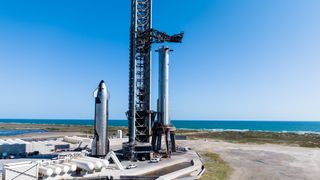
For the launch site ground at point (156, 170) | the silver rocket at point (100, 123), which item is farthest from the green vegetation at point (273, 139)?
the silver rocket at point (100, 123)

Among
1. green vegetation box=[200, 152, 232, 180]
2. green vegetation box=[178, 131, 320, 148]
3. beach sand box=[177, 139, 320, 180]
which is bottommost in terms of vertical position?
green vegetation box=[178, 131, 320, 148]

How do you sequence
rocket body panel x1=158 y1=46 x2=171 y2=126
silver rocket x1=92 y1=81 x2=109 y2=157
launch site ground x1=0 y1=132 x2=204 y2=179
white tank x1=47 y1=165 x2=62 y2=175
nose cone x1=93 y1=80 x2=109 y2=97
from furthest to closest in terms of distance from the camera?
rocket body panel x1=158 y1=46 x2=171 y2=126, nose cone x1=93 y1=80 x2=109 y2=97, silver rocket x1=92 y1=81 x2=109 y2=157, launch site ground x1=0 y1=132 x2=204 y2=179, white tank x1=47 y1=165 x2=62 y2=175

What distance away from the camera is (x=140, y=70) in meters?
41.5

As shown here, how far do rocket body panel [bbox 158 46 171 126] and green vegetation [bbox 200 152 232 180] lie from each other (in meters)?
8.28

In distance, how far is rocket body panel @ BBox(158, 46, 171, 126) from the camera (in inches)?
1671

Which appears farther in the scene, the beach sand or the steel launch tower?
the steel launch tower

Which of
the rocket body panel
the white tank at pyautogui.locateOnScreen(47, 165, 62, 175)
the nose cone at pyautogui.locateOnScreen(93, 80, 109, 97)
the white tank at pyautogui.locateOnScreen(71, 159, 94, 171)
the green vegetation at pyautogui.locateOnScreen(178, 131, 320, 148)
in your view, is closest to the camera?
the white tank at pyautogui.locateOnScreen(47, 165, 62, 175)

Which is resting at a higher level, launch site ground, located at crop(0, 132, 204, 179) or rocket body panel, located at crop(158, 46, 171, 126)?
rocket body panel, located at crop(158, 46, 171, 126)

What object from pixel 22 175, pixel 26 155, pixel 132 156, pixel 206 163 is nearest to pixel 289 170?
pixel 206 163

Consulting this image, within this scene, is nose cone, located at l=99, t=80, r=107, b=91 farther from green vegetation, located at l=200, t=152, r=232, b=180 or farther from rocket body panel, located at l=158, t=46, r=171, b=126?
green vegetation, located at l=200, t=152, r=232, b=180

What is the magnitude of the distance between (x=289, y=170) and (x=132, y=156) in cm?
1905

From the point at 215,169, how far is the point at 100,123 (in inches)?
587

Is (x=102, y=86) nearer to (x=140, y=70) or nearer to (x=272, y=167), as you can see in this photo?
(x=140, y=70)

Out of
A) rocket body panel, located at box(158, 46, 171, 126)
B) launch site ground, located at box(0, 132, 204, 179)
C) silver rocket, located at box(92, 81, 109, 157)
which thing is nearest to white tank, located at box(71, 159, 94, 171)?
launch site ground, located at box(0, 132, 204, 179)
